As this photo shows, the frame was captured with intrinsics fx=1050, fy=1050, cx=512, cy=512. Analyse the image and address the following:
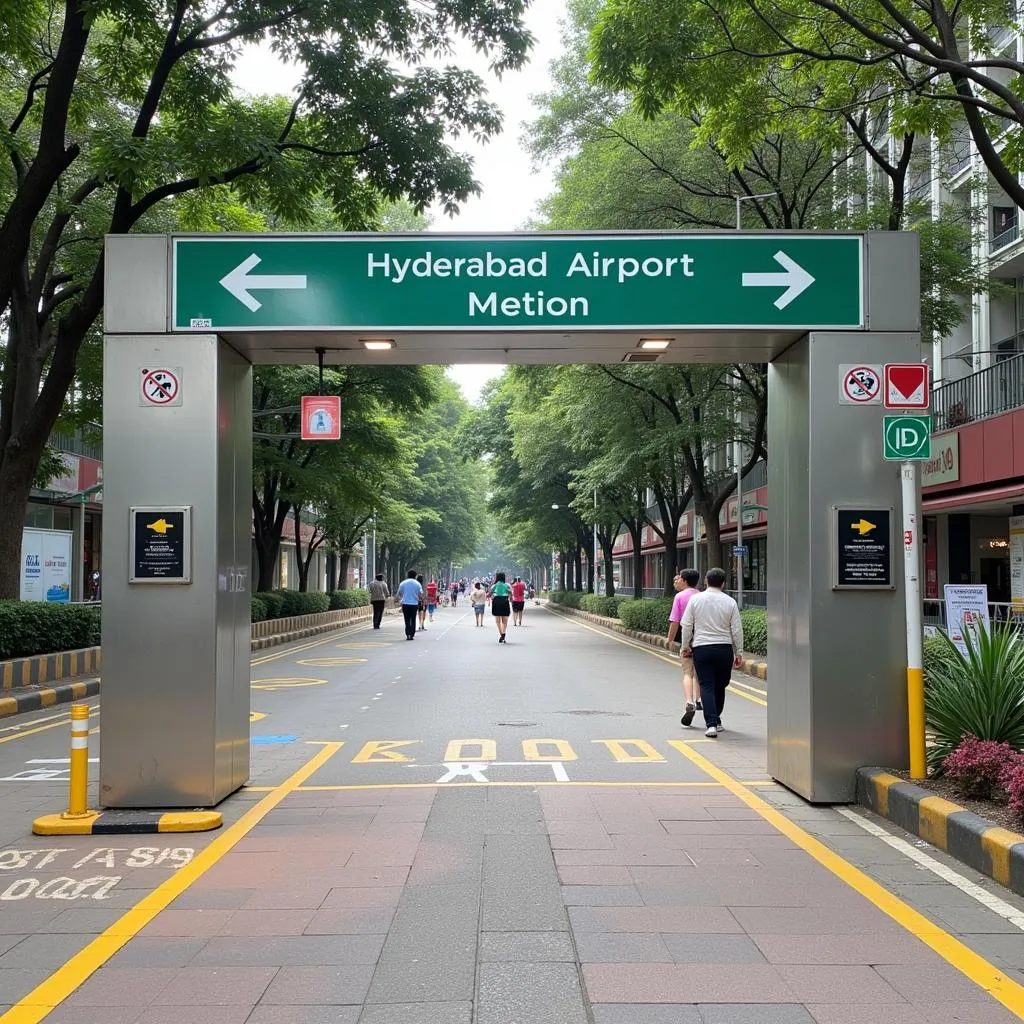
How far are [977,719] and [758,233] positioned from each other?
4.02 meters

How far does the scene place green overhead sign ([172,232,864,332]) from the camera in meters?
8.17

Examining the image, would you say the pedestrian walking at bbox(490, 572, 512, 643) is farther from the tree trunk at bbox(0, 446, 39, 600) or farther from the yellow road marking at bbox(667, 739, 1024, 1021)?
the yellow road marking at bbox(667, 739, 1024, 1021)

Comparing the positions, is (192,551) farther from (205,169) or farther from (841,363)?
(205,169)

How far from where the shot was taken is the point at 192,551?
312 inches

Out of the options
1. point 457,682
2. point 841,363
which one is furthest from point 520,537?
point 841,363

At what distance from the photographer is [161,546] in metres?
7.91

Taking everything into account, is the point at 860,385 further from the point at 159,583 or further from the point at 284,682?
the point at 284,682

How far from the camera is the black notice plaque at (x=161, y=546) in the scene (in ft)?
25.9

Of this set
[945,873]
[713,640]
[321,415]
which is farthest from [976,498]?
[945,873]

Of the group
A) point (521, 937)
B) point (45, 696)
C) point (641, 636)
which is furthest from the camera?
point (641, 636)

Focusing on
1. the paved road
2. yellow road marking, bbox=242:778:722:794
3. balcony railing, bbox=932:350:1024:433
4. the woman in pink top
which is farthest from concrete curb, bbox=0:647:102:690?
balcony railing, bbox=932:350:1024:433

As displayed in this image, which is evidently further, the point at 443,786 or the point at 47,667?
the point at 47,667

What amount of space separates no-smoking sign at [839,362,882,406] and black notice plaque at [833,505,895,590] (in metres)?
0.84

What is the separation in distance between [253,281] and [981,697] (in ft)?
20.8
